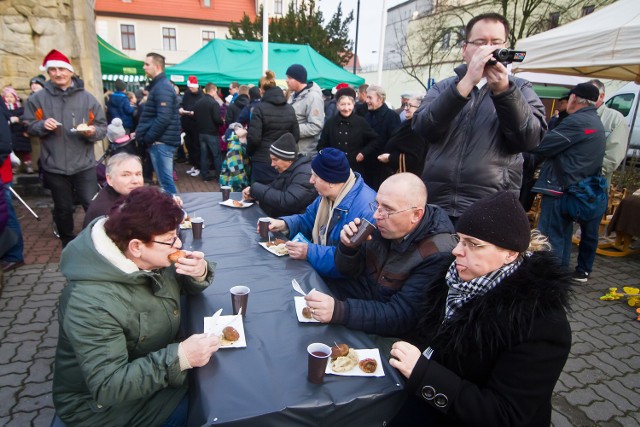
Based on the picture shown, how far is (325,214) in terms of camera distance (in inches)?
125

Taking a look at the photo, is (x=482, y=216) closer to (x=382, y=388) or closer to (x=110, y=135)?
(x=382, y=388)

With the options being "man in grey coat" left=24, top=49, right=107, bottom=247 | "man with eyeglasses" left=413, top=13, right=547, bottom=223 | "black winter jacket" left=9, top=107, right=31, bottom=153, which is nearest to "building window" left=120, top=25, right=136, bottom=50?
"black winter jacket" left=9, top=107, right=31, bottom=153

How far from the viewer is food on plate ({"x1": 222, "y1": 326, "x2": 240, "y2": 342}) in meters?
1.69

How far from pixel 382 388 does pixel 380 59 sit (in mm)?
13004

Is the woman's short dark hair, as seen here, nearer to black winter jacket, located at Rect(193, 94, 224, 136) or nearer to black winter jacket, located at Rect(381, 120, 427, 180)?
black winter jacket, located at Rect(381, 120, 427, 180)

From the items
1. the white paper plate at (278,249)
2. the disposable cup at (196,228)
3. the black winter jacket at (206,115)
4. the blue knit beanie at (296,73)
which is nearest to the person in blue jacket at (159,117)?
the blue knit beanie at (296,73)

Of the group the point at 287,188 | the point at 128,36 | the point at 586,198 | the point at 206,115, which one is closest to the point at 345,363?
the point at 287,188

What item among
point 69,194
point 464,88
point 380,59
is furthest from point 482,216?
point 380,59

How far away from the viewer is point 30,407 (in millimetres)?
2488

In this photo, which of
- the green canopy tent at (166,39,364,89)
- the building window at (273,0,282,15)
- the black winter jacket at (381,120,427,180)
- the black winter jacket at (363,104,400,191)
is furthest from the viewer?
the building window at (273,0,282,15)

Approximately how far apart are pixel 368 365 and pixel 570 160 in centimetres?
381

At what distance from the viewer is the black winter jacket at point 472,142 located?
2.34 m

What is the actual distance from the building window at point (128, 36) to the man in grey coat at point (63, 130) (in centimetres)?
3639

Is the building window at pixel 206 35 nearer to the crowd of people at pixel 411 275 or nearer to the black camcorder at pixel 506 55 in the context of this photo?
the crowd of people at pixel 411 275
